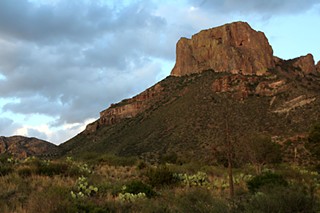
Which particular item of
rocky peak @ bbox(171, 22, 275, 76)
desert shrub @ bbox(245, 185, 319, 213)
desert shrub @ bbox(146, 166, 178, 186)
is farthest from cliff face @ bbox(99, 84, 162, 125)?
desert shrub @ bbox(245, 185, 319, 213)

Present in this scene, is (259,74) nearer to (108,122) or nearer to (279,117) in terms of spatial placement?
(279,117)

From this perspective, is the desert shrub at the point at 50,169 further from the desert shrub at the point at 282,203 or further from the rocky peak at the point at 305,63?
the rocky peak at the point at 305,63

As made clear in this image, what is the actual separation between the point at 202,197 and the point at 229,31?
147632mm

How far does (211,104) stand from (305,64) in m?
71.6

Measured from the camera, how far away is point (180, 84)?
403 feet

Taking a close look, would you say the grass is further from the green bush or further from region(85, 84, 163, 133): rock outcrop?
region(85, 84, 163, 133): rock outcrop

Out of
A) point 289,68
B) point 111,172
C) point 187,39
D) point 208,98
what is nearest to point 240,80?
point 208,98

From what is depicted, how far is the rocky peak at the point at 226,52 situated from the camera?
130 m

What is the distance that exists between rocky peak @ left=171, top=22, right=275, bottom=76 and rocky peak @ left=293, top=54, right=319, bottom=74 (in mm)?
11592

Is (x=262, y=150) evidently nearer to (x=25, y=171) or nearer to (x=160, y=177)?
(x=160, y=177)

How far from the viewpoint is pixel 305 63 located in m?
144

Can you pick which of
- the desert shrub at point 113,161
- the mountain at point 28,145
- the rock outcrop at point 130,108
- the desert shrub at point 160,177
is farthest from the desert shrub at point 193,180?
the rock outcrop at point 130,108


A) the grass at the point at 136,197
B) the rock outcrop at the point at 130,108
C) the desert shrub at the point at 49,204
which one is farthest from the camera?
the rock outcrop at the point at 130,108

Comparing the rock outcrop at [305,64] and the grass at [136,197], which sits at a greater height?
the rock outcrop at [305,64]
